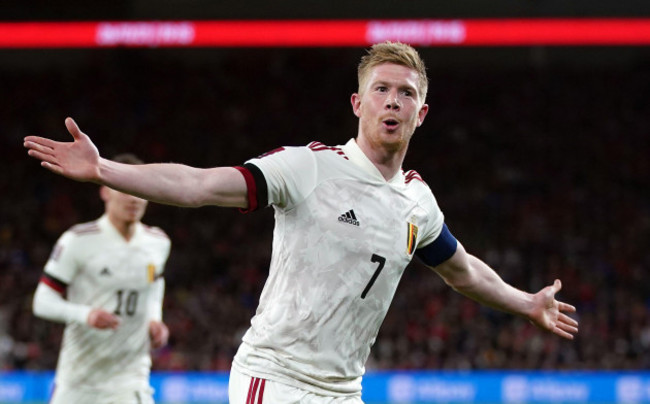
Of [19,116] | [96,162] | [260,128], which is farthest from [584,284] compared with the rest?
[96,162]

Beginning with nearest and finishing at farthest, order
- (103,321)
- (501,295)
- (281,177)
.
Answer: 1. (281,177)
2. (501,295)
3. (103,321)

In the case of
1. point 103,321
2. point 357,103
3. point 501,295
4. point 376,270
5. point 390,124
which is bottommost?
point 103,321

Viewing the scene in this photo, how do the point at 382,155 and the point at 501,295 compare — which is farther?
the point at 501,295

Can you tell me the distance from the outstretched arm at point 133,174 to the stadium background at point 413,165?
43.2ft

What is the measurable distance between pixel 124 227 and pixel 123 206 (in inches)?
8.6

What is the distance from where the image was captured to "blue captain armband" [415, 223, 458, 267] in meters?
4.46

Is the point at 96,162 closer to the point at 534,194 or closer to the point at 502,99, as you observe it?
the point at 534,194

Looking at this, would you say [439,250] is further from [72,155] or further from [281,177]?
[72,155]

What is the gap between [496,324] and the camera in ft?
59.6

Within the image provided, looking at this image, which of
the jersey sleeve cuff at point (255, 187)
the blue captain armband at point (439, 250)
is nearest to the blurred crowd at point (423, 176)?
the blue captain armband at point (439, 250)

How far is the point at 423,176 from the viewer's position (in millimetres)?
22500

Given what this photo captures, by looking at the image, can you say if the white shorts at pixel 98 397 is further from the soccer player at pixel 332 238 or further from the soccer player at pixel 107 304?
the soccer player at pixel 332 238

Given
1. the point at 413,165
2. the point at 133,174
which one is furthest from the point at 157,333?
the point at 413,165

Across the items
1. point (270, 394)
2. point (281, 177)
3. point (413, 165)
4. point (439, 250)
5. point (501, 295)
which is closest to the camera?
point (281, 177)
